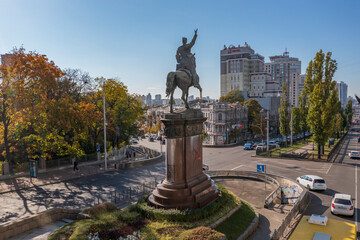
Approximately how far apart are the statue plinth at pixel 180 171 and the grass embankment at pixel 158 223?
54 cm

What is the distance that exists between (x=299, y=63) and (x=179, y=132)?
214601 millimetres

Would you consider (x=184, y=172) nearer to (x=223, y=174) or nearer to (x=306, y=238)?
(x=306, y=238)

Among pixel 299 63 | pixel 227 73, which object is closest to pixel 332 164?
pixel 227 73

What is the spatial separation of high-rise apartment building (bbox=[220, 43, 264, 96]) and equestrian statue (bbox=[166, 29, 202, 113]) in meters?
116

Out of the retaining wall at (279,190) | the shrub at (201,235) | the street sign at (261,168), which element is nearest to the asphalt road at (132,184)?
the retaining wall at (279,190)

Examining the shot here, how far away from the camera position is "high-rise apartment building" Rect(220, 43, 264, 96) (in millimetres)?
127125

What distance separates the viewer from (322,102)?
34.7 m

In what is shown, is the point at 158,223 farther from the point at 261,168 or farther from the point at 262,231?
the point at 261,168

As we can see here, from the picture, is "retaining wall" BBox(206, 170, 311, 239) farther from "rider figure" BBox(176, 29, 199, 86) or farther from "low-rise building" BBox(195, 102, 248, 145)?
"low-rise building" BBox(195, 102, 248, 145)

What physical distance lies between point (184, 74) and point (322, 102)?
93.8 feet

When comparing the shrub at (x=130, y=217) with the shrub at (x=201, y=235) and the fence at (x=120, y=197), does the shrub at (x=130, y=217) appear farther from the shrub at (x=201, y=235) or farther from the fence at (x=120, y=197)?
the fence at (x=120, y=197)

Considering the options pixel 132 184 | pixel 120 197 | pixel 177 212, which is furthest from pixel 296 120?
pixel 177 212

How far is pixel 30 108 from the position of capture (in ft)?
76.0

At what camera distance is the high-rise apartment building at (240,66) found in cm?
12712
